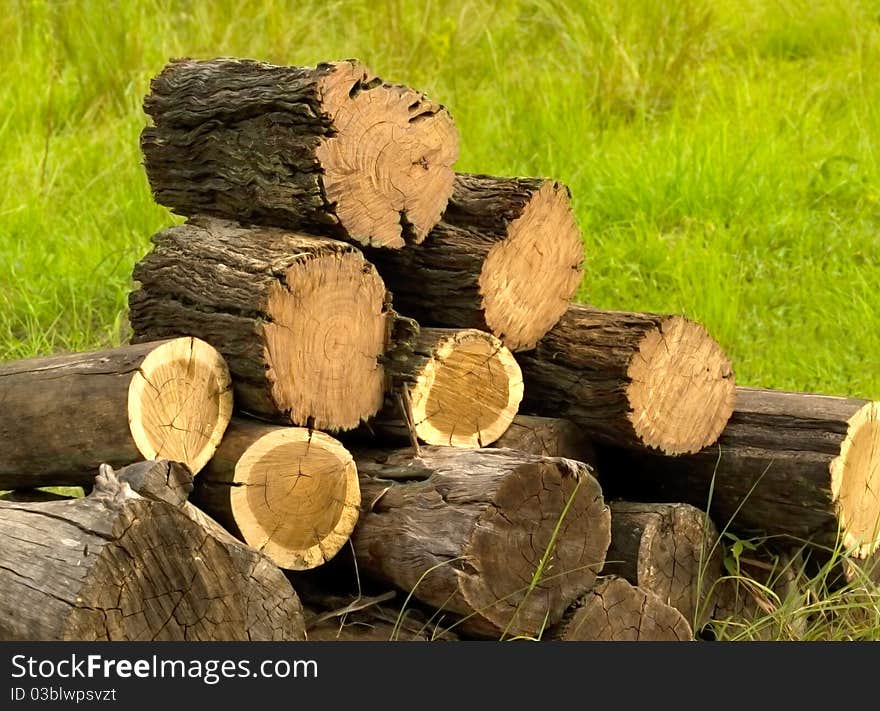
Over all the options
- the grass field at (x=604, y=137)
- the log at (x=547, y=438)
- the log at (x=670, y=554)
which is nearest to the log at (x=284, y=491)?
the log at (x=547, y=438)

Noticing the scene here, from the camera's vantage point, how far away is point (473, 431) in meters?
3.30

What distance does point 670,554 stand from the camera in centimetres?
343

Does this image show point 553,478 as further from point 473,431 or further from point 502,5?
point 502,5

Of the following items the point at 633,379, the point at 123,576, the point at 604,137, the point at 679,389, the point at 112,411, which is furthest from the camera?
the point at 604,137

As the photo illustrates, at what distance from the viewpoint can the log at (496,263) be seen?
330cm

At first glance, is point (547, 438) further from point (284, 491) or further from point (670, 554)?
point (284, 491)

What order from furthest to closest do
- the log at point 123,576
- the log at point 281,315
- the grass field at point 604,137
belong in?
the grass field at point 604,137
the log at point 281,315
the log at point 123,576

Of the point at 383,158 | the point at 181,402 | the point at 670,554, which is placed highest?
the point at 383,158

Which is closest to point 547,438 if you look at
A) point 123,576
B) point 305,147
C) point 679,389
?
point 679,389

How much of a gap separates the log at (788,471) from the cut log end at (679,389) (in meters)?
0.09

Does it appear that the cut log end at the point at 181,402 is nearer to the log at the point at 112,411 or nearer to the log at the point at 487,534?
the log at the point at 112,411

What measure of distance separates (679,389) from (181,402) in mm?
1349

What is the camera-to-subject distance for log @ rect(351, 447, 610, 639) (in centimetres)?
285

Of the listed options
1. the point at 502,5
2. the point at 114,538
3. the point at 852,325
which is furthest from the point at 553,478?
the point at 502,5
